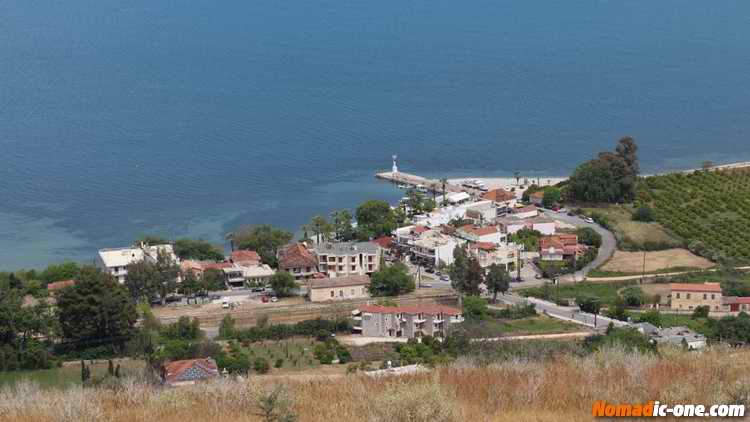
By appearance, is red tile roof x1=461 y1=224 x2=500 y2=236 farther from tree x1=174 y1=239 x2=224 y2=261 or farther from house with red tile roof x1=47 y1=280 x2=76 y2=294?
house with red tile roof x1=47 y1=280 x2=76 y2=294

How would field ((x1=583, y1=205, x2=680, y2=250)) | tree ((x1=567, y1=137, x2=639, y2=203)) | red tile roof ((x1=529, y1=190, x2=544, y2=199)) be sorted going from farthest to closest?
red tile roof ((x1=529, y1=190, x2=544, y2=199)) → tree ((x1=567, y1=137, x2=639, y2=203)) → field ((x1=583, y1=205, x2=680, y2=250))

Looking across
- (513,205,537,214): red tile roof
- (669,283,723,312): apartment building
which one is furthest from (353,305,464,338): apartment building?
(513,205,537,214): red tile roof

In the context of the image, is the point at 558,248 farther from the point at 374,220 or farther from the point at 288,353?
the point at 288,353

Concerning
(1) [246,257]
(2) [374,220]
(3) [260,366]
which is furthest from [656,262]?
(3) [260,366]

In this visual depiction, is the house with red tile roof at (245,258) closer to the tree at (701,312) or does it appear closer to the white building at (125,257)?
the white building at (125,257)

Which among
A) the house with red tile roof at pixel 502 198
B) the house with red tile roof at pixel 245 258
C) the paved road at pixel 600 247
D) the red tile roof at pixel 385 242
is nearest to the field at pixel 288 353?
the house with red tile roof at pixel 245 258
